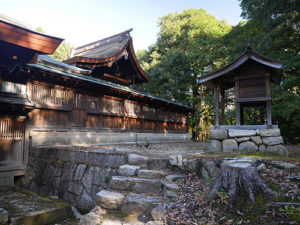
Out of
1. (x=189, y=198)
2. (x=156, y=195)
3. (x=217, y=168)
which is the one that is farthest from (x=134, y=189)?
(x=217, y=168)

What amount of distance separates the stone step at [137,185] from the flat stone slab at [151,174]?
24 cm

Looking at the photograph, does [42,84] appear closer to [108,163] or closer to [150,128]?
[108,163]

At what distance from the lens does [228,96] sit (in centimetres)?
2111

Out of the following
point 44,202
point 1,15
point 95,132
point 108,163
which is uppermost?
point 1,15

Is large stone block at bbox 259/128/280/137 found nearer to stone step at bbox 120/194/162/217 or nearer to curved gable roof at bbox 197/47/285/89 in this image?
curved gable roof at bbox 197/47/285/89

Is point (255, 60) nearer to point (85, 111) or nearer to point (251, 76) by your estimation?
point (251, 76)

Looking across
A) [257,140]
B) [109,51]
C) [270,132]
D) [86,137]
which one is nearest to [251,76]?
[270,132]

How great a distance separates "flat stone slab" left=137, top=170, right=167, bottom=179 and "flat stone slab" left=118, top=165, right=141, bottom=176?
0.16m

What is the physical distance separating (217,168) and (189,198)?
3.62ft

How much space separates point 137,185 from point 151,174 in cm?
49

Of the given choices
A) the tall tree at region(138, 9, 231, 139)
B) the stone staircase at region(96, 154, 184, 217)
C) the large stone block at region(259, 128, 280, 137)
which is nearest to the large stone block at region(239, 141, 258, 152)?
the large stone block at region(259, 128, 280, 137)

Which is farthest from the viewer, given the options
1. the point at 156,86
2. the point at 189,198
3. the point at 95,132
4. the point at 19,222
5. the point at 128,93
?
the point at 156,86

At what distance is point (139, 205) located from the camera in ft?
13.4

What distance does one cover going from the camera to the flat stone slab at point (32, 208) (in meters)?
4.96
